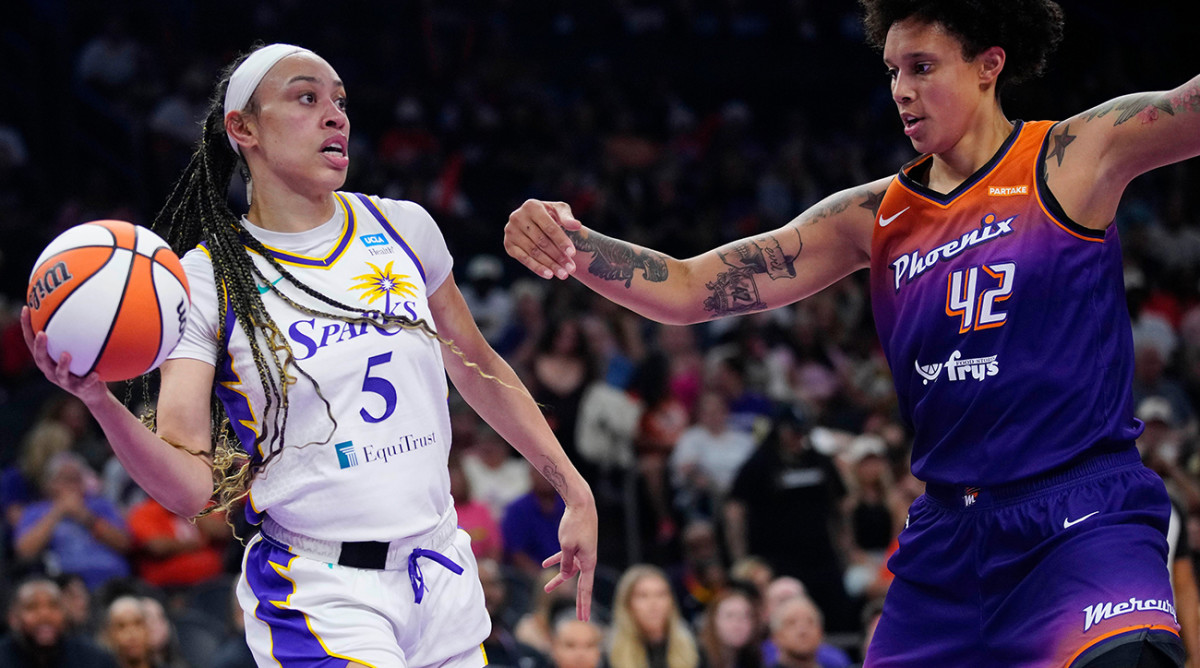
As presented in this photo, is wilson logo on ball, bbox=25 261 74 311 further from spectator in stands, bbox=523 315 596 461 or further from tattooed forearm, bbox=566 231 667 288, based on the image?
spectator in stands, bbox=523 315 596 461

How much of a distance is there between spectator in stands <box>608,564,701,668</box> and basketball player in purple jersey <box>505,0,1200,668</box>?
12.8ft

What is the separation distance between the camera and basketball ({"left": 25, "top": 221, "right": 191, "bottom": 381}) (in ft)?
9.80

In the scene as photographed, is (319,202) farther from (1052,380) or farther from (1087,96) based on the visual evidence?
Result: (1087,96)

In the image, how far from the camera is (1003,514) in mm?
3439

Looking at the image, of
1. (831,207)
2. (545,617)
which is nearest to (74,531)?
(545,617)

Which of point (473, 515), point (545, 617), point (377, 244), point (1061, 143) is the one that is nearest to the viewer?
point (1061, 143)

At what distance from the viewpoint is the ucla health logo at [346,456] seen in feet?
11.3

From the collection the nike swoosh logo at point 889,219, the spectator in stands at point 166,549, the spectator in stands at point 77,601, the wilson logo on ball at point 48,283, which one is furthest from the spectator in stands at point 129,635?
the nike swoosh logo at point 889,219

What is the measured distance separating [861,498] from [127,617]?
4.97 m

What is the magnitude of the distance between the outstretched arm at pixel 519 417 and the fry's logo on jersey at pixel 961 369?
43.2 inches

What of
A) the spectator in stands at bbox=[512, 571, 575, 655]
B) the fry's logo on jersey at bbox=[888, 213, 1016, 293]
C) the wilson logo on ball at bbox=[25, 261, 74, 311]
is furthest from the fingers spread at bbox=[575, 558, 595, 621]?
the spectator in stands at bbox=[512, 571, 575, 655]

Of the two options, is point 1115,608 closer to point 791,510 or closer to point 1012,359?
point 1012,359

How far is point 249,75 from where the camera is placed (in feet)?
12.0

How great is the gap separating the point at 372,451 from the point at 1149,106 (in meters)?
2.32
